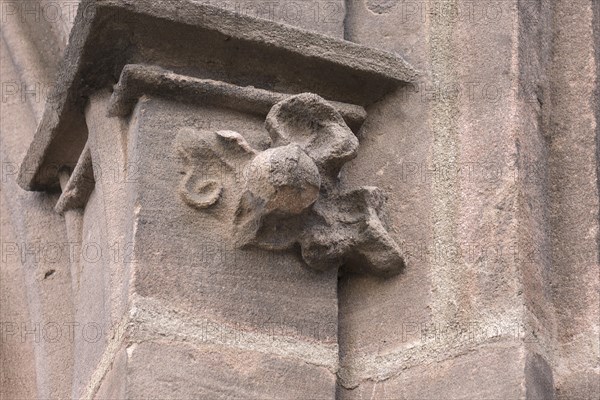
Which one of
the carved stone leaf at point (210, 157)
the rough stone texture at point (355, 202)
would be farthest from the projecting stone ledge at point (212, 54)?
the carved stone leaf at point (210, 157)

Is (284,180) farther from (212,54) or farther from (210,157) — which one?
(212,54)

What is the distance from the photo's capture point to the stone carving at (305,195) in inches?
78.0

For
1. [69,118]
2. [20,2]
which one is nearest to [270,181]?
[69,118]

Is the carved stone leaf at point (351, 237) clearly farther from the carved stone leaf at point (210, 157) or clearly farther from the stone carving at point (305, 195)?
the carved stone leaf at point (210, 157)

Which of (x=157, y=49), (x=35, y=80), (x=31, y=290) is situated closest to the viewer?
(x=157, y=49)

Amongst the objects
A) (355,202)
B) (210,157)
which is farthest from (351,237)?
(210,157)

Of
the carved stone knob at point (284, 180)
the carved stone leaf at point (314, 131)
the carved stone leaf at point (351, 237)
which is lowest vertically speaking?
the carved stone leaf at point (351, 237)

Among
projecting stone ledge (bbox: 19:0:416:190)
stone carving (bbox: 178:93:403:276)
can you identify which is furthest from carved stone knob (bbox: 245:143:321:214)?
projecting stone ledge (bbox: 19:0:416:190)

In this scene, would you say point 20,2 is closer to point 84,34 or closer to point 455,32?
point 84,34

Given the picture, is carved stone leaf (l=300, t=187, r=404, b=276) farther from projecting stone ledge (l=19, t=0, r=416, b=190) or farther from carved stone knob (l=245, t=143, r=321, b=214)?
projecting stone ledge (l=19, t=0, r=416, b=190)

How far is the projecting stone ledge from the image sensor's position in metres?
2.05

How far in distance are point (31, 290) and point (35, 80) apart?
35 centimetres

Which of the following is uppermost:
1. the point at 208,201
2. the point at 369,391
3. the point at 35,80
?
the point at 35,80

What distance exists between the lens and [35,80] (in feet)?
8.53
